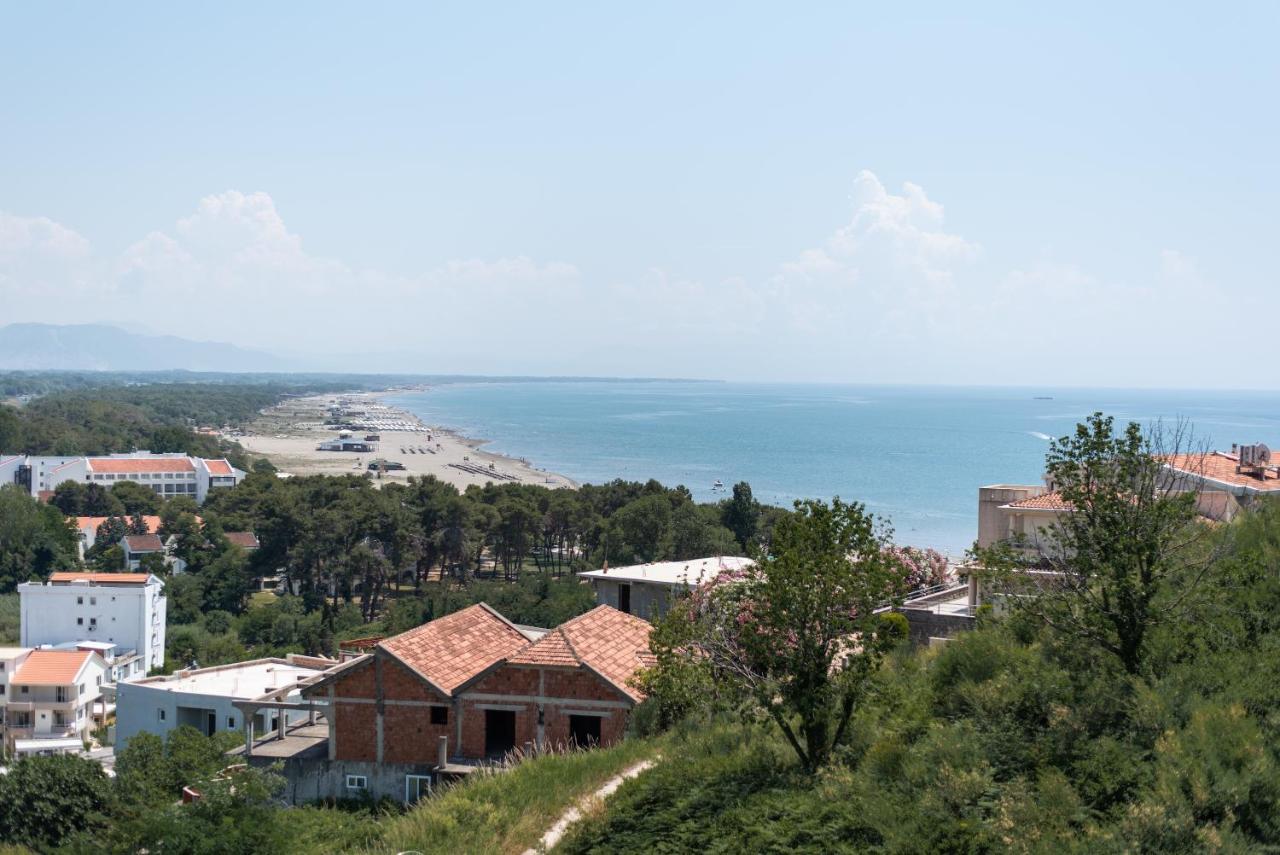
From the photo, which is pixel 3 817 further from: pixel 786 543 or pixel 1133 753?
pixel 1133 753

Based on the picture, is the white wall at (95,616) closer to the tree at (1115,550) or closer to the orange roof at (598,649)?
the orange roof at (598,649)

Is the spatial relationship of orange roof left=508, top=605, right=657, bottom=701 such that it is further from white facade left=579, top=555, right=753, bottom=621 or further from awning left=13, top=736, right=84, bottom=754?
awning left=13, top=736, right=84, bottom=754

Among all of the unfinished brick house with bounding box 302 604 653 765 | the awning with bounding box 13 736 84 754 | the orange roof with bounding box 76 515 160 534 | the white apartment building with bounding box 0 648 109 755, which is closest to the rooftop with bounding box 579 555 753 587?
the unfinished brick house with bounding box 302 604 653 765

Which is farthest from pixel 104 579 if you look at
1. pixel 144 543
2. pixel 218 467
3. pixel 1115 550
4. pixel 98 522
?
pixel 218 467

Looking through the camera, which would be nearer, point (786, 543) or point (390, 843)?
point (786, 543)

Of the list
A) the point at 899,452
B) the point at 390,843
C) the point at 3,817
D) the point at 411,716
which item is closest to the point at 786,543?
the point at 390,843

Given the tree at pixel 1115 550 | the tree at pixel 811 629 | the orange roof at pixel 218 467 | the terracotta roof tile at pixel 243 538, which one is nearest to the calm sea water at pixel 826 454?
the orange roof at pixel 218 467
